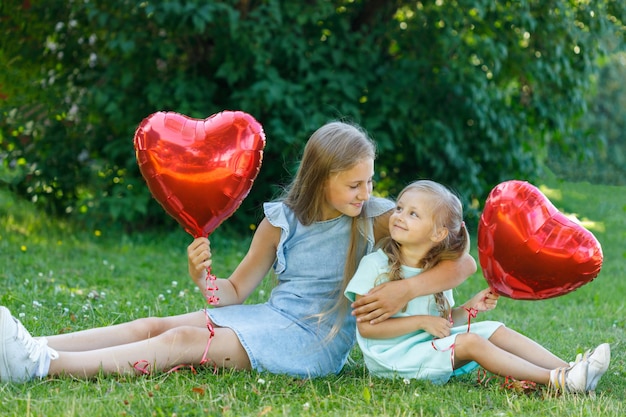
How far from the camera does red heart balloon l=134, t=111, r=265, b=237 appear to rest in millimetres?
3096

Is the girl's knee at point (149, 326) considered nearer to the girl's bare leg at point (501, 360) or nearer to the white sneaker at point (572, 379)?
the girl's bare leg at point (501, 360)

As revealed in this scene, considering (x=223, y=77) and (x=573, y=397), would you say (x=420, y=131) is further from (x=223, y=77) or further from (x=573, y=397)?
(x=573, y=397)

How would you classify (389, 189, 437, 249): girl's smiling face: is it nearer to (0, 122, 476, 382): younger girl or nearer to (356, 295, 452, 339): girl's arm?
(0, 122, 476, 382): younger girl

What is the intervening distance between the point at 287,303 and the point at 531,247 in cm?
94

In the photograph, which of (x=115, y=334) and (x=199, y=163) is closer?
(x=199, y=163)

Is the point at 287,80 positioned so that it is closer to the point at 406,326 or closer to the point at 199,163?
the point at 199,163

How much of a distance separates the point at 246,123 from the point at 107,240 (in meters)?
3.51

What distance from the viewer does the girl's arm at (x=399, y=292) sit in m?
3.18

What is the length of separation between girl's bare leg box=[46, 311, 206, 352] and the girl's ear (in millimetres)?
881

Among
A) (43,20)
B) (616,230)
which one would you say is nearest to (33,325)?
(43,20)

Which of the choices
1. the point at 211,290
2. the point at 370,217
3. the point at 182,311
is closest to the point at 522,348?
the point at 370,217

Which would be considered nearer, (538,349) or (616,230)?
(538,349)

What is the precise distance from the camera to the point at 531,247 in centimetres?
294

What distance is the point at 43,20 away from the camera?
6.84 meters
